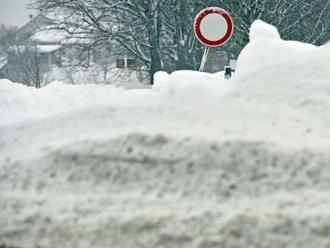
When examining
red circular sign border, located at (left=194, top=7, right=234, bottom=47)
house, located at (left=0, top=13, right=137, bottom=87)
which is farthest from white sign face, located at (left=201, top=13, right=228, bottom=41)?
house, located at (left=0, top=13, right=137, bottom=87)

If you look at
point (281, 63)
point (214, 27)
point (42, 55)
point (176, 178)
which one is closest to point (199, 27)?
point (214, 27)

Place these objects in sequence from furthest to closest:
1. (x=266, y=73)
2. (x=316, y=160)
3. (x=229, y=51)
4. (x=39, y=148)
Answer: (x=229, y=51), (x=266, y=73), (x=39, y=148), (x=316, y=160)

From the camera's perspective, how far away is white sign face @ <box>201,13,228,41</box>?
9.73 meters

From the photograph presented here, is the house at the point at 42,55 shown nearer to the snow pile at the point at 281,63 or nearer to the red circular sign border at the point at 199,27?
the red circular sign border at the point at 199,27

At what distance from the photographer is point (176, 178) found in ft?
14.0

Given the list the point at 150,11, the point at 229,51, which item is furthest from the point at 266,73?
the point at 150,11

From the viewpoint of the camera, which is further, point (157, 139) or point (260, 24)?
point (260, 24)

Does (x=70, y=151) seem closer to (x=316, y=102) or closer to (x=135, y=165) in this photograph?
(x=135, y=165)

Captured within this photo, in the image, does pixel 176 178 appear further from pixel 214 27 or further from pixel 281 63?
pixel 214 27

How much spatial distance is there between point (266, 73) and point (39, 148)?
6.99 ft

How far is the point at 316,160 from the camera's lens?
14.1ft

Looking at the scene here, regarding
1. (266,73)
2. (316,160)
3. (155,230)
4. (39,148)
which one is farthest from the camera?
(266,73)

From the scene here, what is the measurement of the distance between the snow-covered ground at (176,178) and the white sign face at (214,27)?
469cm

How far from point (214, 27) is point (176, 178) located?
584 cm
